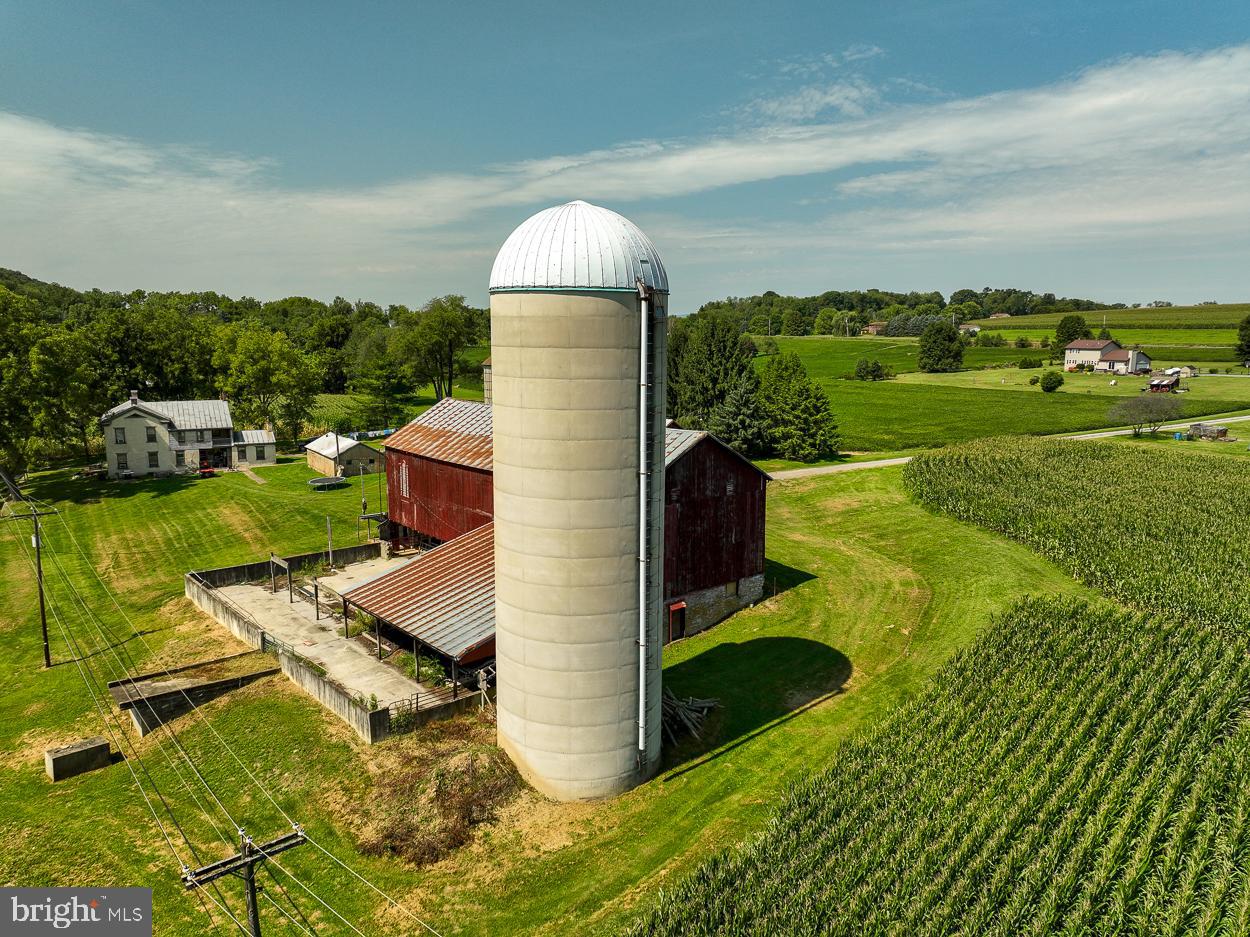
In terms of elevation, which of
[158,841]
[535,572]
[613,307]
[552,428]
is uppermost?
[613,307]

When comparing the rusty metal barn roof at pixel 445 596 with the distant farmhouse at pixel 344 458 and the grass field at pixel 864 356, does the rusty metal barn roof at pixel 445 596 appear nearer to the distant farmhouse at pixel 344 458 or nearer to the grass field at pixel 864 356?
the distant farmhouse at pixel 344 458

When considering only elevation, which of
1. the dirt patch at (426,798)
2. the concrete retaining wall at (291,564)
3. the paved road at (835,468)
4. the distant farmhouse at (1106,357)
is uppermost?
the distant farmhouse at (1106,357)

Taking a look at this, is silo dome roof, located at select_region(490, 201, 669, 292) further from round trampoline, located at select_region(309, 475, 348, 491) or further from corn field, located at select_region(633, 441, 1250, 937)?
round trampoline, located at select_region(309, 475, 348, 491)

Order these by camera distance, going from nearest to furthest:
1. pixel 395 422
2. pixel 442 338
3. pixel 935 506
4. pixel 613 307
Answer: pixel 613 307
pixel 935 506
pixel 395 422
pixel 442 338

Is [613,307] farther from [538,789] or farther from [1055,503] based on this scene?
[1055,503]

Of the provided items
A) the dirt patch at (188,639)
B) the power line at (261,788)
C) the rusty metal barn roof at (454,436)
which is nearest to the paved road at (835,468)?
the rusty metal barn roof at (454,436)

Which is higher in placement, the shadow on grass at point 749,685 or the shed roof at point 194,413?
the shed roof at point 194,413

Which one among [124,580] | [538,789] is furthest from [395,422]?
[538,789]
